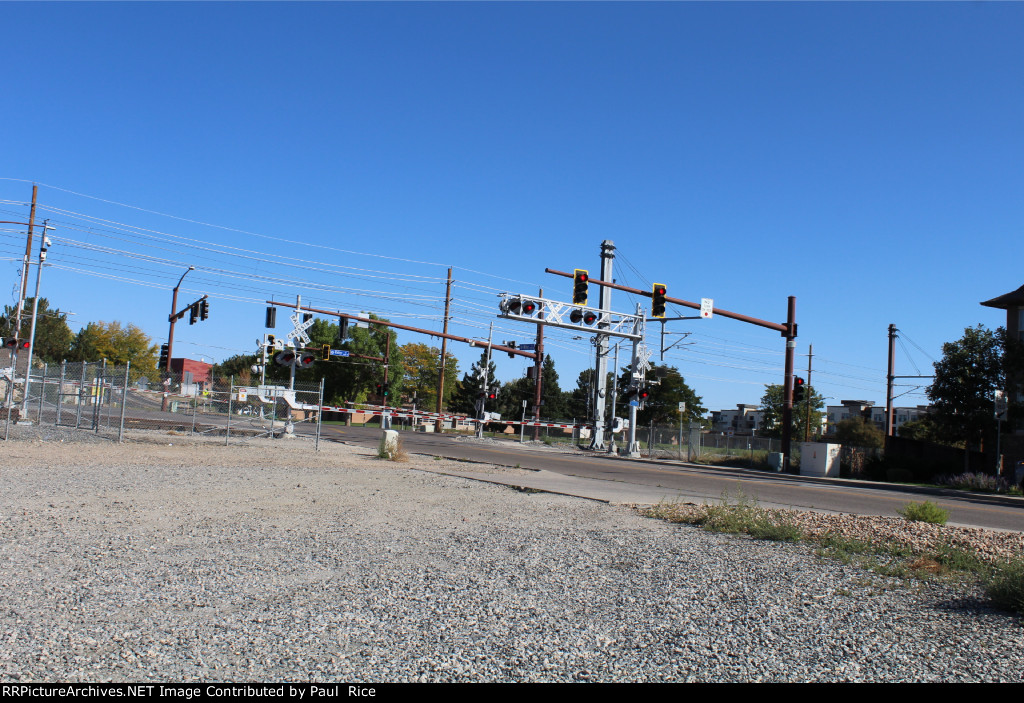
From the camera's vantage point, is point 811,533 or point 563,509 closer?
point 811,533

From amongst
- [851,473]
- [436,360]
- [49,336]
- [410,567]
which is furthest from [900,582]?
[436,360]

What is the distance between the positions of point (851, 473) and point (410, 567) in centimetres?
2976

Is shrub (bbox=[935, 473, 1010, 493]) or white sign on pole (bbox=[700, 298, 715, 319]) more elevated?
white sign on pole (bbox=[700, 298, 715, 319])

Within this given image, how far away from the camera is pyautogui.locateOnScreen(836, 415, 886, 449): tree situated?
67.4m

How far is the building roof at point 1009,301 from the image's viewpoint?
120ft

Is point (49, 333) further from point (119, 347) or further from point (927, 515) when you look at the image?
point (927, 515)

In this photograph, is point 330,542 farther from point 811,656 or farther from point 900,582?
point 900,582

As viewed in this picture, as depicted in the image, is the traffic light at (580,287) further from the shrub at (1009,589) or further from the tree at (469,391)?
the tree at (469,391)

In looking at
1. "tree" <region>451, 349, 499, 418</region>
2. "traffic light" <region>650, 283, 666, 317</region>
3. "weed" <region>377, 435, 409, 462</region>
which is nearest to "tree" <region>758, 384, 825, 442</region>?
"tree" <region>451, 349, 499, 418</region>

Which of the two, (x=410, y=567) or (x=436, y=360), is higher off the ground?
(x=436, y=360)

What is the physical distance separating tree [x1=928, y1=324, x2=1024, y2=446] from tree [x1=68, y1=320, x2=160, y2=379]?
63314 millimetres

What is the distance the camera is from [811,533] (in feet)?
33.5

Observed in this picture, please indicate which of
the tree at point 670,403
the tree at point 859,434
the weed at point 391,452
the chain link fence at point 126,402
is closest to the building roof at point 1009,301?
the tree at point 859,434

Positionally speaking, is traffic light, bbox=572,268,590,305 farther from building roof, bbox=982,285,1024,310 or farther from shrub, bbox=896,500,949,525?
building roof, bbox=982,285,1024,310
